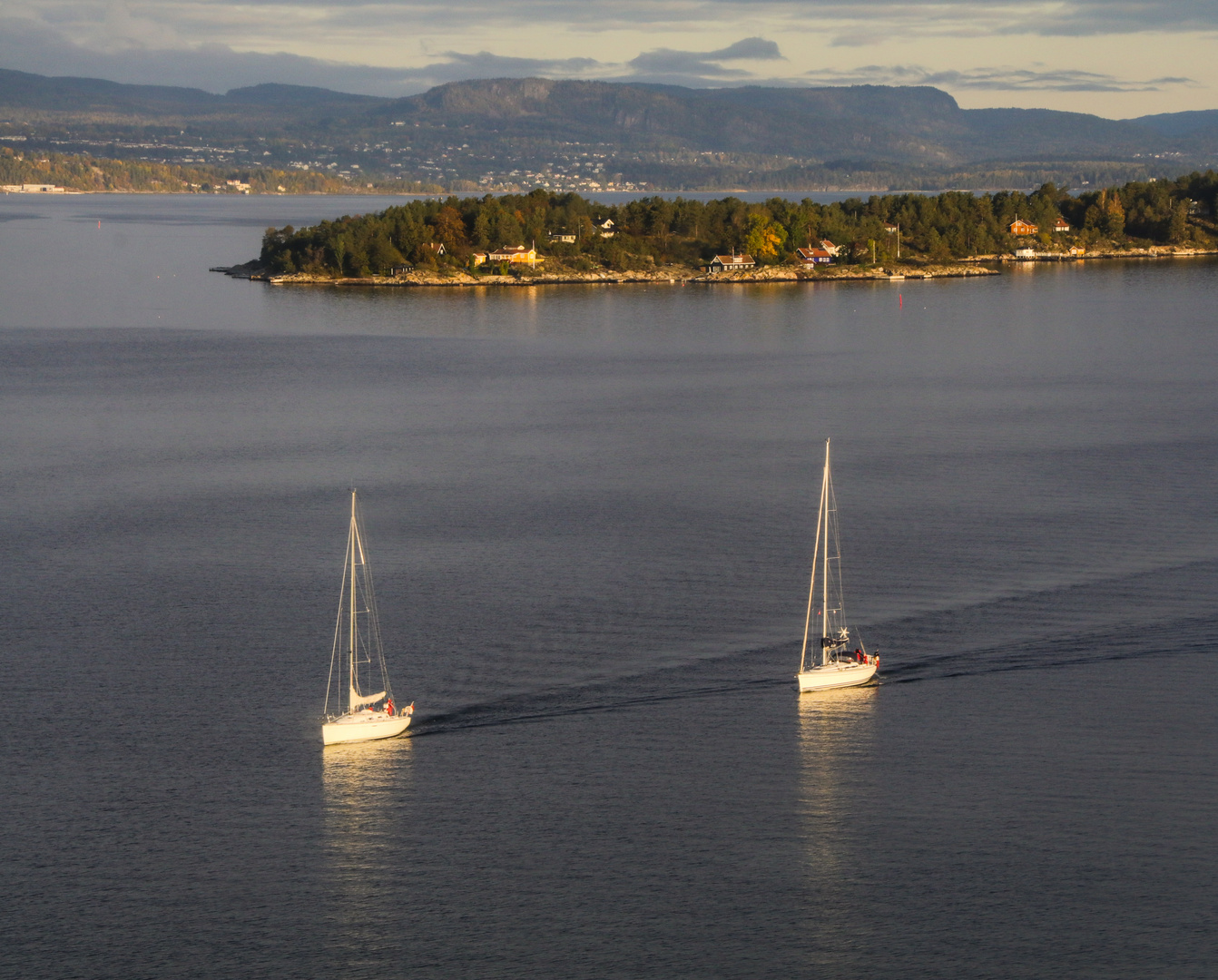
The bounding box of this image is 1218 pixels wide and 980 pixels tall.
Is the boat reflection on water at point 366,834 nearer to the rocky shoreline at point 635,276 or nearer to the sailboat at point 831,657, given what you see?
the sailboat at point 831,657

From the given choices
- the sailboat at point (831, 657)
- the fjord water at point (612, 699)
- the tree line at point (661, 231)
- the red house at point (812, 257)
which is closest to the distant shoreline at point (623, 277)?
the tree line at point (661, 231)

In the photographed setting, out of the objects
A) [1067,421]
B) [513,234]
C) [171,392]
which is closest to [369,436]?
[171,392]

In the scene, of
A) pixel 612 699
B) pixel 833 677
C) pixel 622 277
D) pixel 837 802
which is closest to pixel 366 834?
pixel 612 699

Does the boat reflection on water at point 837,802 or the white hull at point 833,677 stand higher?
the white hull at point 833,677

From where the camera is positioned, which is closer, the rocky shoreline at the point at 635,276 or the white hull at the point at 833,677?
the white hull at the point at 833,677

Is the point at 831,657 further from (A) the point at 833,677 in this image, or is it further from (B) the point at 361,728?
(B) the point at 361,728

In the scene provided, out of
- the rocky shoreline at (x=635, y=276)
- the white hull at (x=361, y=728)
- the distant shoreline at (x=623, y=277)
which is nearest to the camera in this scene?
the white hull at (x=361, y=728)

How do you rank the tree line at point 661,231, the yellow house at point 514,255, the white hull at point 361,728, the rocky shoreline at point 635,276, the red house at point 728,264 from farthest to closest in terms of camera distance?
the red house at point 728,264
the yellow house at point 514,255
the tree line at point 661,231
the rocky shoreline at point 635,276
the white hull at point 361,728
